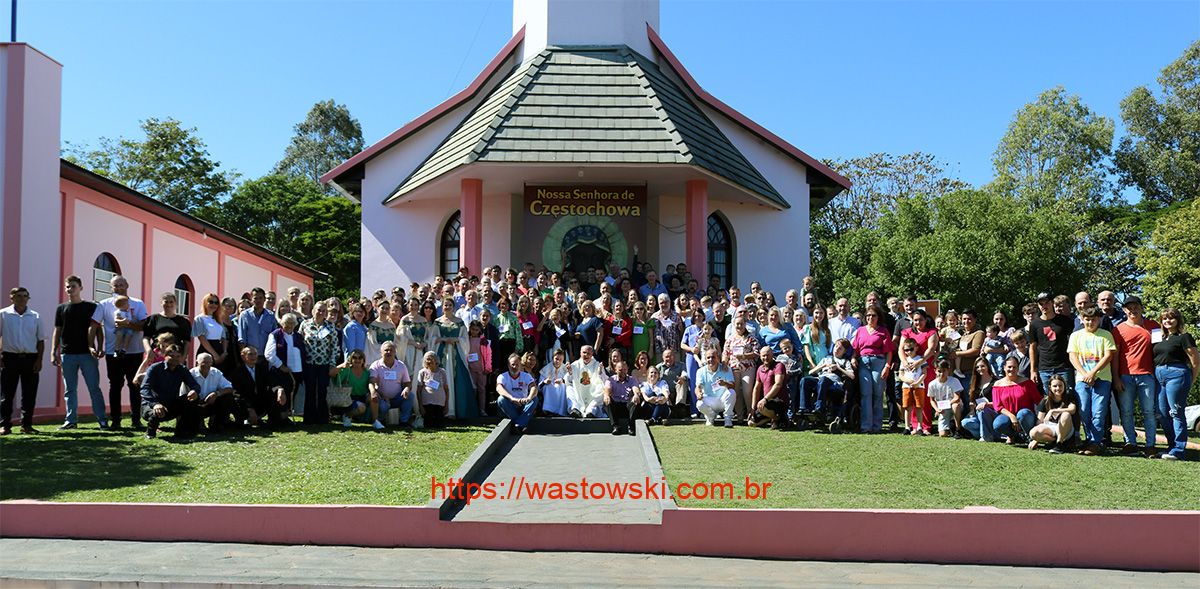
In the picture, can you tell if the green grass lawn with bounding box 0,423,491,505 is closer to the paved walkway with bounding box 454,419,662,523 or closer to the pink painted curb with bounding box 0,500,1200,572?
the pink painted curb with bounding box 0,500,1200,572

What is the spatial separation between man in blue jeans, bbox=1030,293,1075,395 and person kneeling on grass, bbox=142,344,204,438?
9909 millimetres

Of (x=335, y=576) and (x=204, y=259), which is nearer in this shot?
(x=335, y=576)

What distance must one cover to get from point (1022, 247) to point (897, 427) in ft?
77.0

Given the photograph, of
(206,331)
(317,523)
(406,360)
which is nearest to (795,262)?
(406,360)

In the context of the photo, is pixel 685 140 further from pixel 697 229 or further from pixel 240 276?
pixel 240 276

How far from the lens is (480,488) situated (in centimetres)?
913

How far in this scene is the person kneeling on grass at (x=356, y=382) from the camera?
12.4 metres

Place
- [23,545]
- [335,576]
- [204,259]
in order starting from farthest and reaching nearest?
[204,259], [23,545], [335,576]

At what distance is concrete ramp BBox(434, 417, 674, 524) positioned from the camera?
8227 millimetres

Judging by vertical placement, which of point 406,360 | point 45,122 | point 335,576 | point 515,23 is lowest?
point 335,576

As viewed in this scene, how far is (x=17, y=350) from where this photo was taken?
11.4 meters

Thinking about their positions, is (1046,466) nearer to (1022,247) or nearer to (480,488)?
(480,488)

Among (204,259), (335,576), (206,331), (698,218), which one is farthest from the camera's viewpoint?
(204,259)

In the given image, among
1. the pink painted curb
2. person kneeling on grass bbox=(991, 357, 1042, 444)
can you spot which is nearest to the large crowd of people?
person kneeling on grass bbox=(991, 357, 1042, 444)
